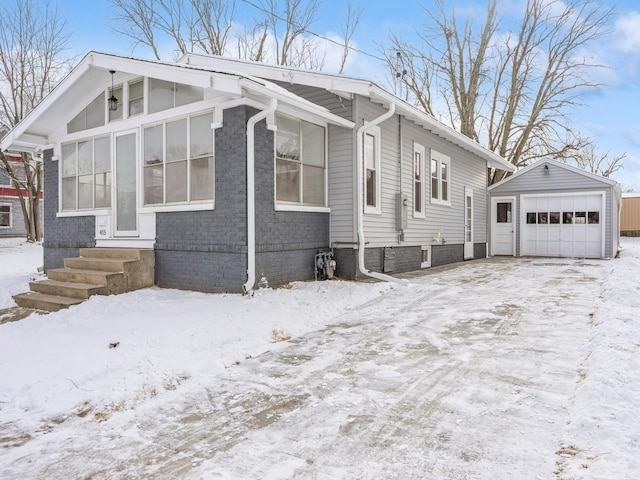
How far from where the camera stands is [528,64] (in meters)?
20.7

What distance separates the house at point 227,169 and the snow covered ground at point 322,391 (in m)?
1.63

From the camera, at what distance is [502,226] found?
16.0m

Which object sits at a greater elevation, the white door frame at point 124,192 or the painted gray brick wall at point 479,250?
the white door frame at point 124,192

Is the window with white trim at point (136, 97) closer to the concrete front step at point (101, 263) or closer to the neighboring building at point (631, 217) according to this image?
the concrete front step at point (101, 263)

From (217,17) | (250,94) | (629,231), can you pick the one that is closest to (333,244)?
(250,94)

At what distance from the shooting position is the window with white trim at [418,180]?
35.5ft

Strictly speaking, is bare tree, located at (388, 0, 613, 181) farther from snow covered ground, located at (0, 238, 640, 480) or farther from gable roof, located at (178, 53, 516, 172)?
snow covered ground, located at (0, 238, 640, 480)

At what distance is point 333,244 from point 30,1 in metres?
19.7

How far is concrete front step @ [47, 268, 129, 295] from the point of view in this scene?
689cm

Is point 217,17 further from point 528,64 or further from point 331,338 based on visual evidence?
point 331,338

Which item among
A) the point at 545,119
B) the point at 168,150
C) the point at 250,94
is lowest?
the point at 168,150

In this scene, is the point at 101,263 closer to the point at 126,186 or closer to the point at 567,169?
the point at 126,186

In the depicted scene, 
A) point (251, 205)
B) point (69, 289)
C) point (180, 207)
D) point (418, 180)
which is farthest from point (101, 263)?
point (418, 180)

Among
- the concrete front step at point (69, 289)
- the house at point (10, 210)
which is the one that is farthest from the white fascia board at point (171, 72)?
the house at point (10, 210)
